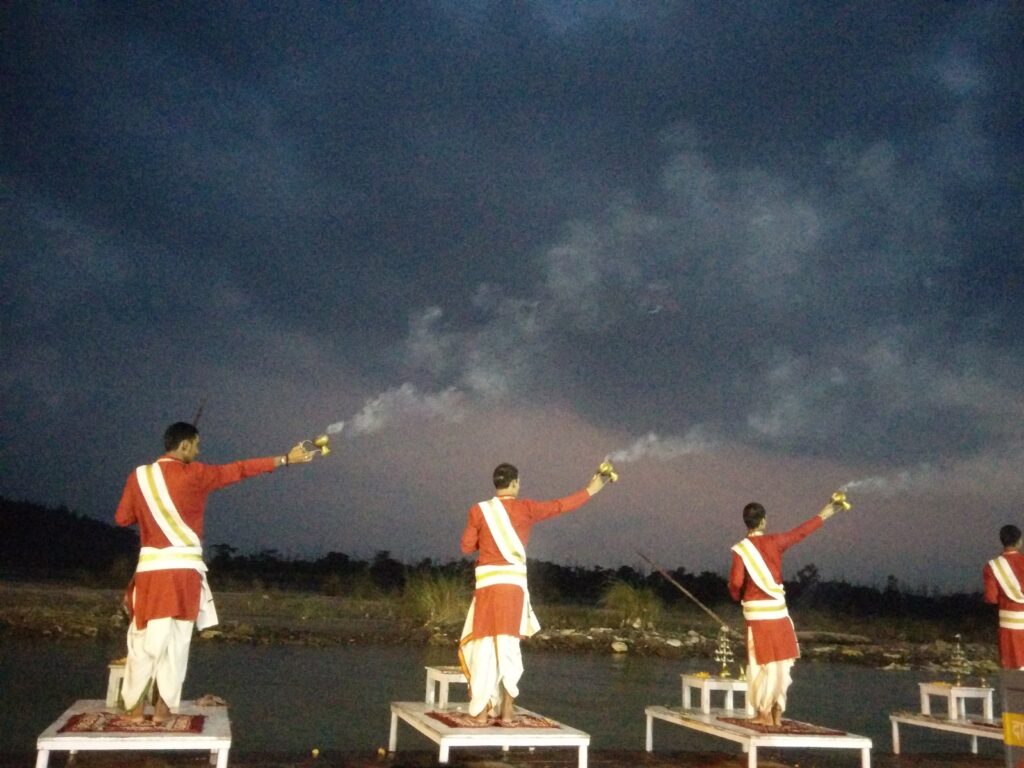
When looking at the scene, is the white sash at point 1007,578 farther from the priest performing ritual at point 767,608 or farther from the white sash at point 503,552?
the white sash at point 503,552

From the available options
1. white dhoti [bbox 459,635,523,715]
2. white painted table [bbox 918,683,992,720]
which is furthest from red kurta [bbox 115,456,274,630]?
white painted table [bbox 918,683,992,720]

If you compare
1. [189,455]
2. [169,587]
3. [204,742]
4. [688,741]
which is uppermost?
[189,455]

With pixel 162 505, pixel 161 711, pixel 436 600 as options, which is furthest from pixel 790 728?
pixel 436 600

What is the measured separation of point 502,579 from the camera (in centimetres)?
709

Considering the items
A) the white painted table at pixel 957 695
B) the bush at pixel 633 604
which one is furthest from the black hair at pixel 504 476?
the bush at pixel 633 604

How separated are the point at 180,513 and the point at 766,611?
4730mm

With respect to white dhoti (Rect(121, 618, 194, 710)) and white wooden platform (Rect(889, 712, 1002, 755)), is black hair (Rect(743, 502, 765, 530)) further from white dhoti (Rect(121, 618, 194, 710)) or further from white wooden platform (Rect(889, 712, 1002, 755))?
white dhoti (Rect(121, 618, 194, 710))

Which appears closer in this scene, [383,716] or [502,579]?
[502,579]

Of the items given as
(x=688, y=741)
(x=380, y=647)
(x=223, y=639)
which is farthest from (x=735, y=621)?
(x=688, y=741)

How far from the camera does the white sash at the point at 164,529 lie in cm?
616

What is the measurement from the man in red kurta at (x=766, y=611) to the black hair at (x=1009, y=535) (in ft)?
7.40

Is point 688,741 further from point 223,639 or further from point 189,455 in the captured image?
point 223,639

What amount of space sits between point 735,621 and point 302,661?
17620 millimetres

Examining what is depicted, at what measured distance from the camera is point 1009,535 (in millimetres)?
8930
